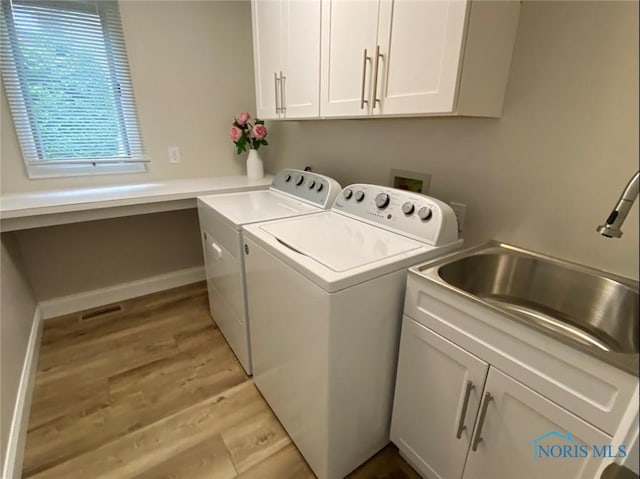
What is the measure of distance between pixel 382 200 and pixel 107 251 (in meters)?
2.08

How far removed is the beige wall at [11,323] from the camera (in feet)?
4.33

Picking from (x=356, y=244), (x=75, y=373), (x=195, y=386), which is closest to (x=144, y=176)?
(x=75, y=373)

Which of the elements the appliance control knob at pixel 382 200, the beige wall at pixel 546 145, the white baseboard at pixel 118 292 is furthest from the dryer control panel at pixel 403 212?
the white baseboard at pixel 118 292

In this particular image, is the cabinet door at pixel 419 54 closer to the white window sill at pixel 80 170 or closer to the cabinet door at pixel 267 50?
the cabinet door at pixel 267 50

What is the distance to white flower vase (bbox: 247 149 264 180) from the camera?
2404 millimetres

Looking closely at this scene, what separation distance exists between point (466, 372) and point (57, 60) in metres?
2.64

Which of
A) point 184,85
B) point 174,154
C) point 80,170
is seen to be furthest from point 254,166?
point 80,170

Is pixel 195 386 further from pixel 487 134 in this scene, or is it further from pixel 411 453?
pixel 487 134

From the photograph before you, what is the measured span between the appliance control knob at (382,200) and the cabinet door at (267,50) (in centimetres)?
87

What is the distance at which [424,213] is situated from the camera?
1.23m

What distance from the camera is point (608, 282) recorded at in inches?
29.7

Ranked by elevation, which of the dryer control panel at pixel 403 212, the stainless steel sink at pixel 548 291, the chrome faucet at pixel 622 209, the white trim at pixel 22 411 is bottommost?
the white trim at pixel 22 411

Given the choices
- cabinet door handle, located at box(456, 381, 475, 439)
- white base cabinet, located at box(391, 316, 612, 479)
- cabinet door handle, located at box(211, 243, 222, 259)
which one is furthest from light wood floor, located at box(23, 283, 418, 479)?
cabinet door handle, located at box(211, 243, 222, 259)

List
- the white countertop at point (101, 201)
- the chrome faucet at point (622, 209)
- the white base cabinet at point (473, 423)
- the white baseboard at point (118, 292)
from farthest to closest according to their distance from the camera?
1. the white baseboard at point (118, 292)
2. the white countertop at point (101, 201)
3. the white base cabinet at point (473, 423)
4. the chrome faucet at point (622, 209)
